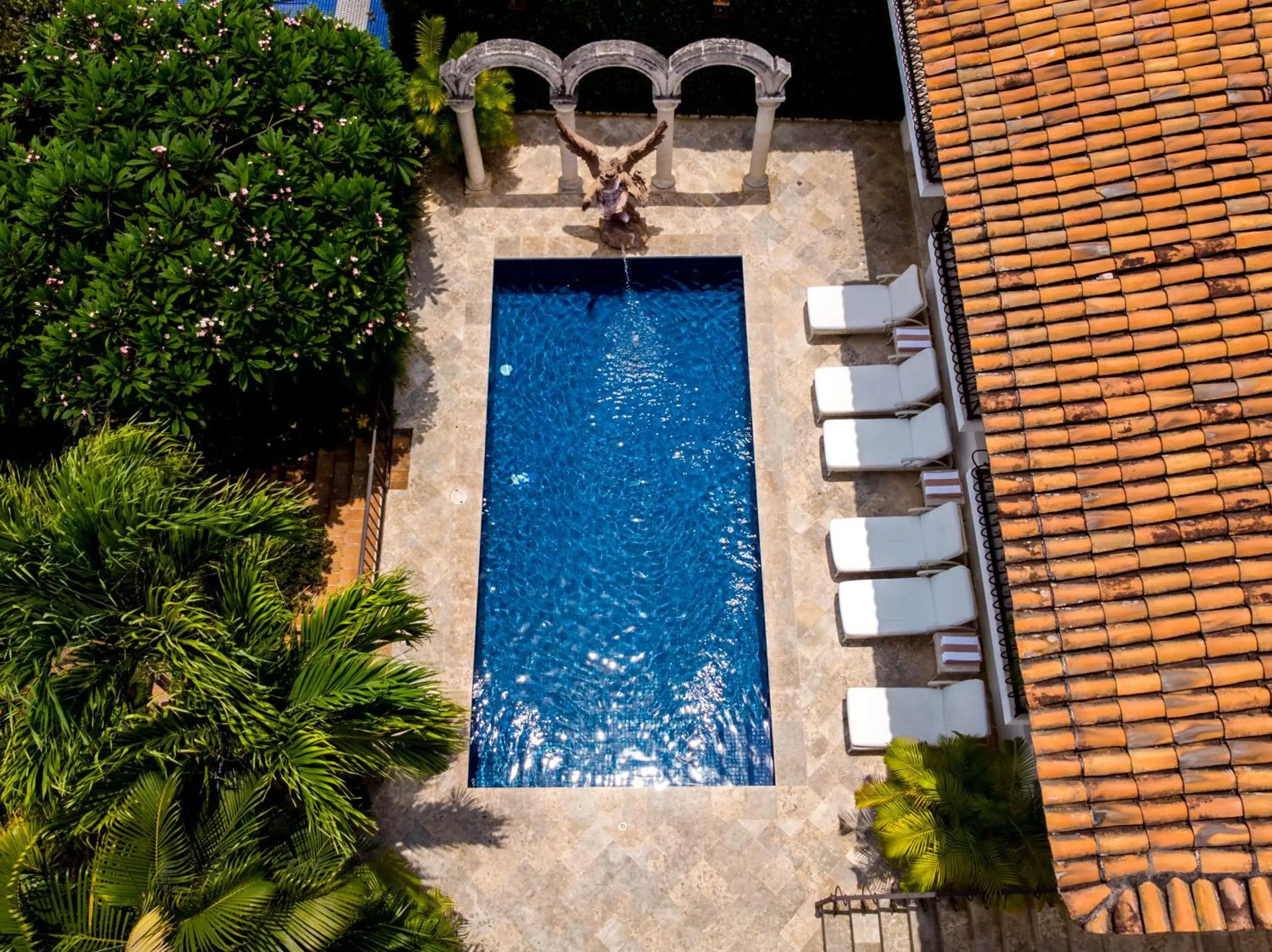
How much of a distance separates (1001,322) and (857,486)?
583 centimetres

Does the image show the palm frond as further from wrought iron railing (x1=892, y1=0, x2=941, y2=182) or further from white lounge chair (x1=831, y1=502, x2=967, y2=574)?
white lounge chair (x1=831, y1=502, x2=967, y2=574)

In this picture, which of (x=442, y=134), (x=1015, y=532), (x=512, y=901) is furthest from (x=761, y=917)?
(x=442, y=134)

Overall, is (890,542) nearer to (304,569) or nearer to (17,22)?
(304,569)

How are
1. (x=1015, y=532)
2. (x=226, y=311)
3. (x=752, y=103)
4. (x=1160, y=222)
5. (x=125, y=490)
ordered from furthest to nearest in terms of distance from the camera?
(x=752, y=103) → (x=226, y=311) → (x=1160, y=222) → (x=1015, y=532) → (x=125, y=490)

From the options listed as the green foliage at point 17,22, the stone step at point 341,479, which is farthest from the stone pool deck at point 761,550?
the green foliage at point 17,22

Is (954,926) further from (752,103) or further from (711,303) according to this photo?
(752,103)

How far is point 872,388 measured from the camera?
54.8ft

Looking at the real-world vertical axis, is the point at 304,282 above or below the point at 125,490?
above

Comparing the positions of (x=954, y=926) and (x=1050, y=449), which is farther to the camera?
(x=954, y=926)

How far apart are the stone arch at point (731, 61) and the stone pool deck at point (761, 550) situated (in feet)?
8.26

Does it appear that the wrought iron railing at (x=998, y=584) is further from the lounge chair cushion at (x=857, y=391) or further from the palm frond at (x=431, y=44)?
the palm frond at (x=431, y=44)

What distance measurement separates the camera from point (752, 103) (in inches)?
776

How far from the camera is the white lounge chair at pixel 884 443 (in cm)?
1592

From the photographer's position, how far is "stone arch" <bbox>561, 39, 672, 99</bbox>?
16.8 m
